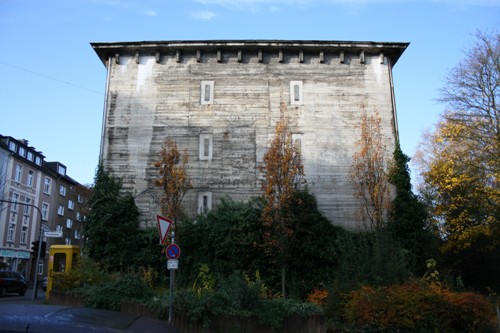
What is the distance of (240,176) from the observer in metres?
21.1

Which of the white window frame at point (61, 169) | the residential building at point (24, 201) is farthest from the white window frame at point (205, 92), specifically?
the white window frame at point (61, 169)

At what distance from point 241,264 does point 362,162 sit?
7.97m

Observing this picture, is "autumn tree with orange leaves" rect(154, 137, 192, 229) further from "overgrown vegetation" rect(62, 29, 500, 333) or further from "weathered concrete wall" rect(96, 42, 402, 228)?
"weathered concrete wall" rect(96, 42, 402, 228)

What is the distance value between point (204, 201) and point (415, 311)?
12.5m

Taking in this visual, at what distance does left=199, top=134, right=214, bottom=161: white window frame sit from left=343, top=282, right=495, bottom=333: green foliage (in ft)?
38.5

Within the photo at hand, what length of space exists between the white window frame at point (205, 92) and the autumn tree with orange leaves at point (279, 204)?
5.32 meters

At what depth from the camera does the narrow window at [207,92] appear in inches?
878

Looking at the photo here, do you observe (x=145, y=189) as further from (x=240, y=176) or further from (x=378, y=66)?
(x=378, y=66)

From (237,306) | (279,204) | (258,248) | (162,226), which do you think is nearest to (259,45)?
(279,204)

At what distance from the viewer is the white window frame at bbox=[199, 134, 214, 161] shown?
21.5 m

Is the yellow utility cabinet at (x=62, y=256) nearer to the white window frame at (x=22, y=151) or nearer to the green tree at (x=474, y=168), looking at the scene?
the green tree at (x=474, y=168)

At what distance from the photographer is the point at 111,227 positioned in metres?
19.8

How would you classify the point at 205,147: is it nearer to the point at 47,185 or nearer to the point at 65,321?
the point at 65,321

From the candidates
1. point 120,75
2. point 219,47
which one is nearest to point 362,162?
point 219,47
